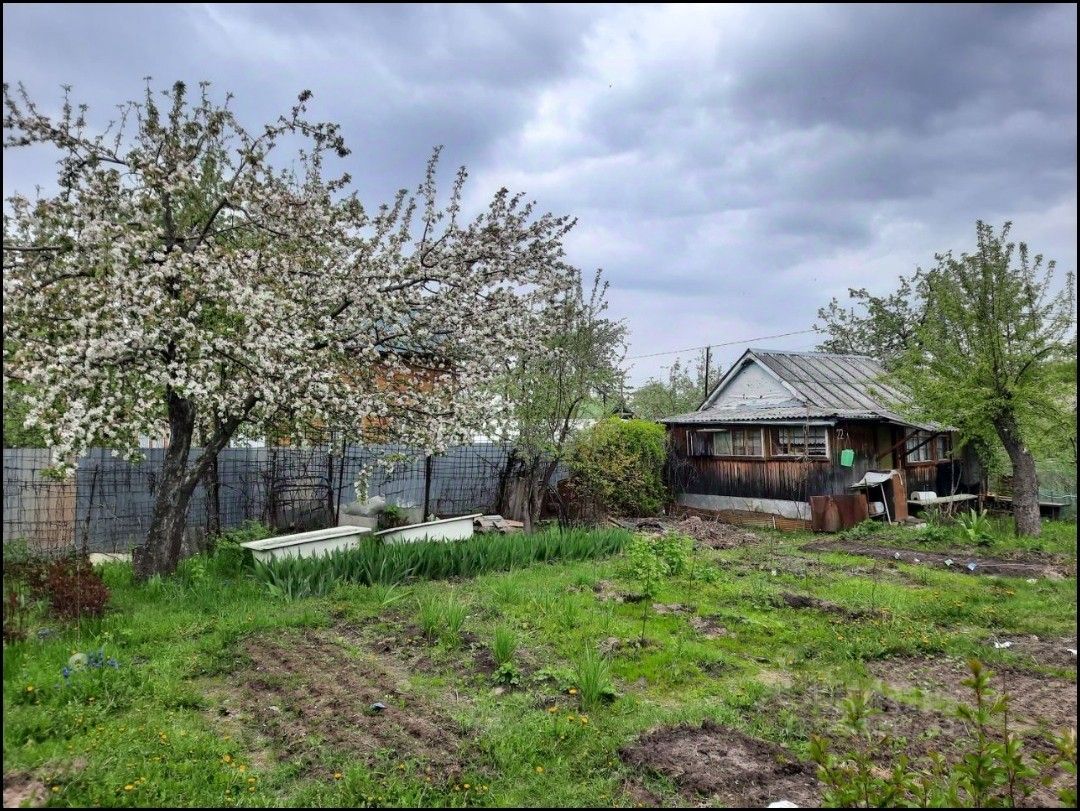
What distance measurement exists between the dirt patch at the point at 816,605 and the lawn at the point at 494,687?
27 millimetres

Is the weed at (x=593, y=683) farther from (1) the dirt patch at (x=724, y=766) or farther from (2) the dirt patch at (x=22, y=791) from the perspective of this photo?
(2) the dirt patch at (x=22, y=791)

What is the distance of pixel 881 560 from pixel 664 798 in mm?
7905

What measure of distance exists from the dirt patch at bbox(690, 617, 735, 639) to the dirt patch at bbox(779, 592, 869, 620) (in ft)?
3.64

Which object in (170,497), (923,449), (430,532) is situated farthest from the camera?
(923,449)

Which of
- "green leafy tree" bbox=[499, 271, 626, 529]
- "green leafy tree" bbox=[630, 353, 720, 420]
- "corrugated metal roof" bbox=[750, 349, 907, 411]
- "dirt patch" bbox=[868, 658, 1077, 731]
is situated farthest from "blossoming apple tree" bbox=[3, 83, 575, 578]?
"green leafy tree" bbox=[630, 353, 720, 420]

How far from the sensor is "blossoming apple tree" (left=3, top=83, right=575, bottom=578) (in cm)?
556

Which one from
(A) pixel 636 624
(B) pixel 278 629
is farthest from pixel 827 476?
(B) pixel 278 629

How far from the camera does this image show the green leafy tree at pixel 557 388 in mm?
10125

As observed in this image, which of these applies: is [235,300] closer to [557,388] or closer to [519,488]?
[557,388]

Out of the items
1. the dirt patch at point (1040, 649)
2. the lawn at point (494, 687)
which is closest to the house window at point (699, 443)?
the lawn at point (494, 687)

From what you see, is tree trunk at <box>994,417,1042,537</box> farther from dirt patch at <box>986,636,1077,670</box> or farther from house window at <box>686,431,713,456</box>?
house window at <box>686,431,713,456</box>

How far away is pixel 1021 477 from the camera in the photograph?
10539 millimetres

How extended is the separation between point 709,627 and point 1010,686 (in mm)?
2219

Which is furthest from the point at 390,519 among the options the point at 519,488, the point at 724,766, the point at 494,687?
the point at 724,766
